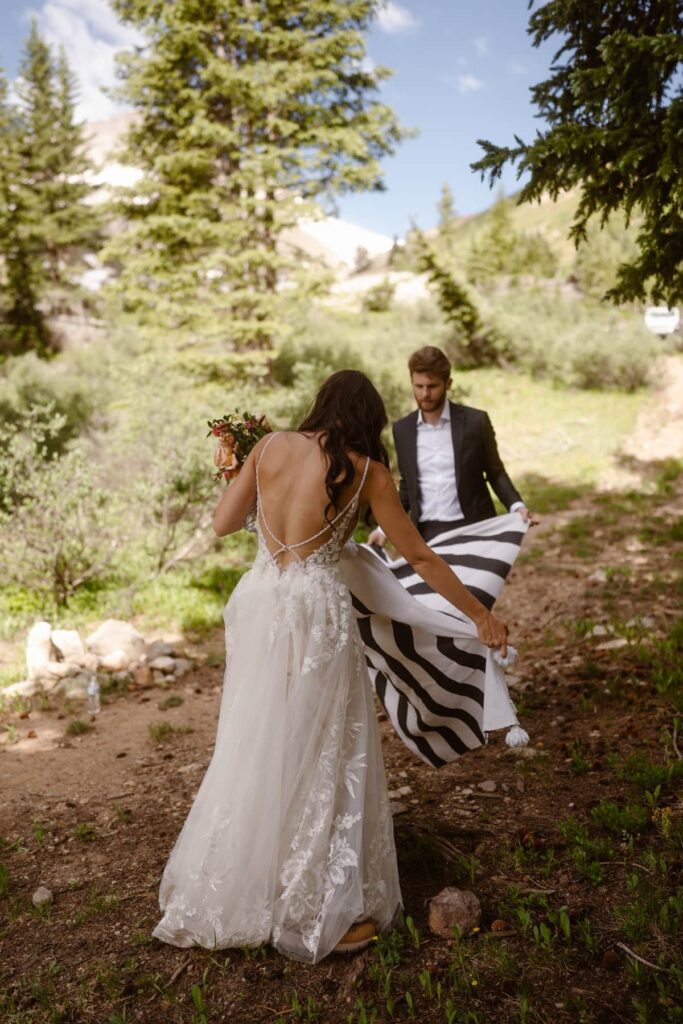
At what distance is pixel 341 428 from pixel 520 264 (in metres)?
45.8

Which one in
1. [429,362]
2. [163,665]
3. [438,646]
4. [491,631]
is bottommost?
[163,665]

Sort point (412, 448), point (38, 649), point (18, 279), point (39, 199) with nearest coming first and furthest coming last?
point (412, 448), point (38, 649), point (18, 279), point (39, 199)

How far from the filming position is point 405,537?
9.56ft

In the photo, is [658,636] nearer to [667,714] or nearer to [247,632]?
[667,714]

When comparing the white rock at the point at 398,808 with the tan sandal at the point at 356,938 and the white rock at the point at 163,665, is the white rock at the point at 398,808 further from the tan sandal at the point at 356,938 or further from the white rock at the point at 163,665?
the white rock at the point at 163,665

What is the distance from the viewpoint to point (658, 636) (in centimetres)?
632

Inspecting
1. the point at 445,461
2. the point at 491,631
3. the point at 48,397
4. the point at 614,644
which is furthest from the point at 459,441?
the point at 48,397

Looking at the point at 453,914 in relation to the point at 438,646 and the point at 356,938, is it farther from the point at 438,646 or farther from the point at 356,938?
the point at 438,646

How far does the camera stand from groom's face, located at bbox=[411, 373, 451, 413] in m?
4.53

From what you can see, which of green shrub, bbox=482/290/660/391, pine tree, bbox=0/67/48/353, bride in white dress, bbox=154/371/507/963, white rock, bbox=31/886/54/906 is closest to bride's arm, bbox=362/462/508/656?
bride in white dress, bbox=154/371/507/963

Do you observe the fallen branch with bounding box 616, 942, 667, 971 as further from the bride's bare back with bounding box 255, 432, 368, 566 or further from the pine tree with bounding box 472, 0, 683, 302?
the pine tree with bounding box 472, 0, 683, 302

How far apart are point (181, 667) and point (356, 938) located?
4.16 metres

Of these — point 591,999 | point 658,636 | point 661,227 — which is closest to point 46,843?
point 591,999

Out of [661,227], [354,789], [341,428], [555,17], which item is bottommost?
[354,789]
